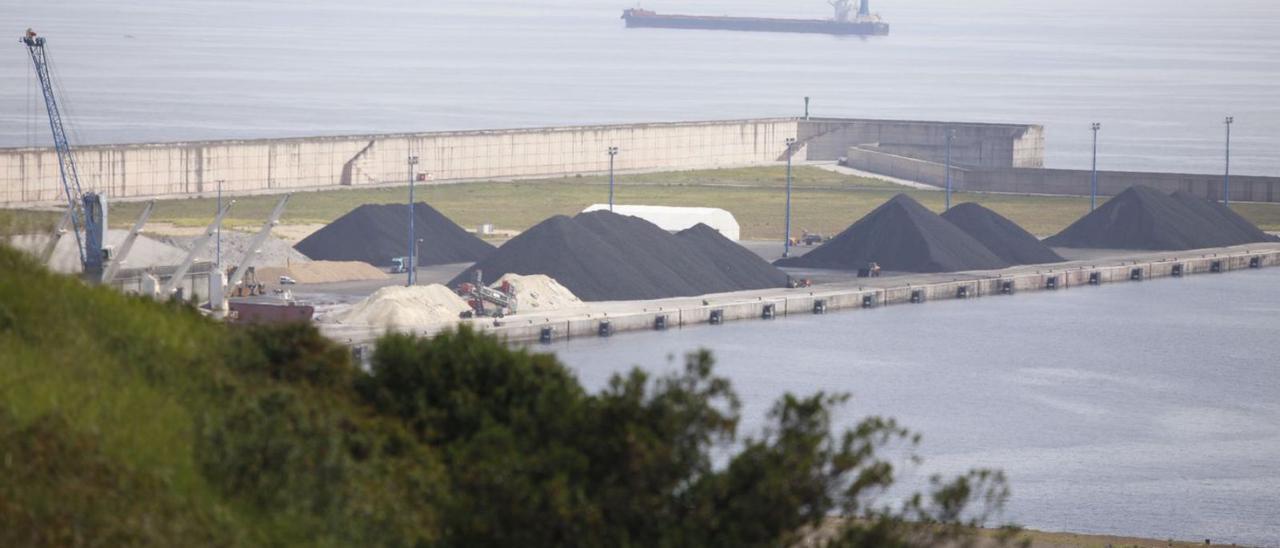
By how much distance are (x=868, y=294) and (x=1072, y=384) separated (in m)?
10.3

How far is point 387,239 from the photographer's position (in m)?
60.8

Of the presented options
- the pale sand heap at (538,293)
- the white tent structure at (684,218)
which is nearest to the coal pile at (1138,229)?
the white tent structure at (684,218)

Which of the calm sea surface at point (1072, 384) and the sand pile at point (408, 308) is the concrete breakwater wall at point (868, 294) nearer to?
the calm sea surface at point (1072, 384)

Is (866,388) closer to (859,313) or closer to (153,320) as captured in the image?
(859,313)

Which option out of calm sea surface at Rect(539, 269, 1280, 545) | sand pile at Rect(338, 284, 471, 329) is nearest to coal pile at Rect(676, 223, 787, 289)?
calm sea surface at Rect(539, 269, 1280, 545)

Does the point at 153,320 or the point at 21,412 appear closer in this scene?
the point at 21,412

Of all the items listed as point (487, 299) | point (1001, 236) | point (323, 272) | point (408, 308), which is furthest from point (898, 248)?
point (408, 308)

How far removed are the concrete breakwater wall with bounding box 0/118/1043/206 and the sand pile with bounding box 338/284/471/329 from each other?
24.5 meters

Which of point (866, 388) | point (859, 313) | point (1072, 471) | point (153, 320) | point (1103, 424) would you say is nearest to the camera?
point (153, 320)

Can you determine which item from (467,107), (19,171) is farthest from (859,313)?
(467,107)

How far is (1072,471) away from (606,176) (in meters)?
55.5

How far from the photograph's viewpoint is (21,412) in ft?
49.0

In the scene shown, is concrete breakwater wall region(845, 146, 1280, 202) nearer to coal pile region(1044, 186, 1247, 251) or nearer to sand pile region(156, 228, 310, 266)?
coal pile region(1044, 186, 1247, 251)

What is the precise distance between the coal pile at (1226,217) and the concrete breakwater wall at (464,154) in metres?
23.9
